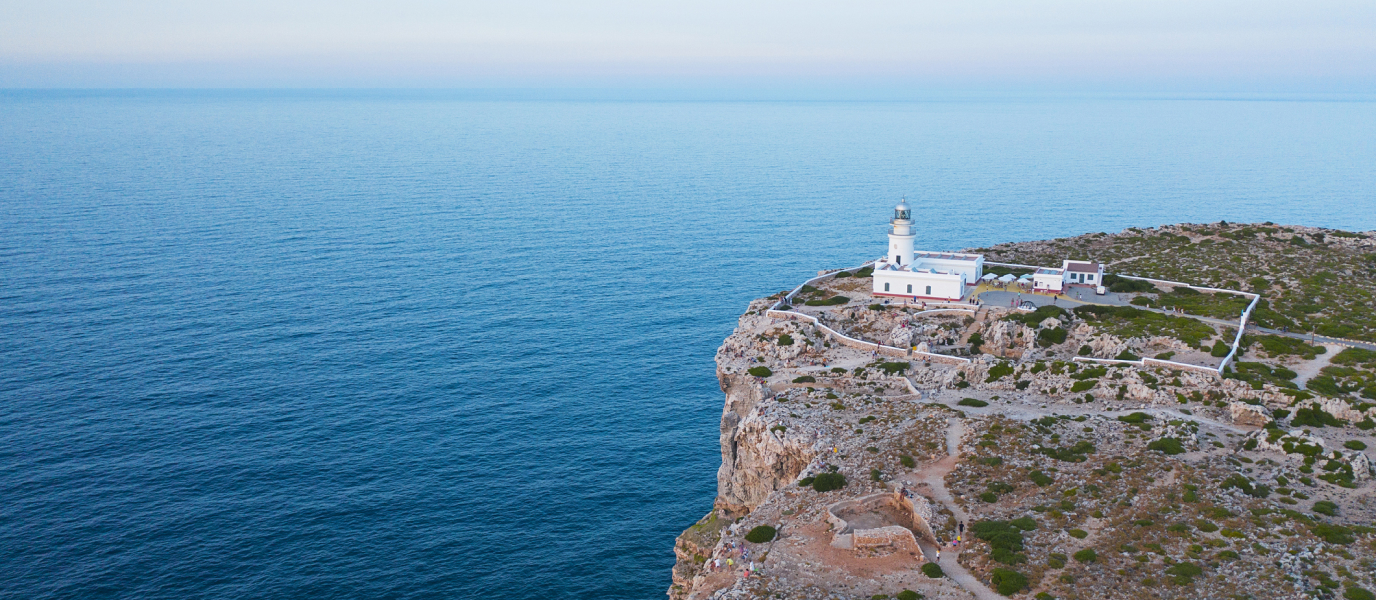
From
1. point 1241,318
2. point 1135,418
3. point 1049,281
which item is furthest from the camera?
point 1049,281

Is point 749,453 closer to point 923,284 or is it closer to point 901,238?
point 923,284

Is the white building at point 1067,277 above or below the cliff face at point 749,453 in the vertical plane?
above

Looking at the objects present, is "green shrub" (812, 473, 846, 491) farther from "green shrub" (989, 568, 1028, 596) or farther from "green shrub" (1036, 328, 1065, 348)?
"green shrub" (1036, 328, 1065, 348)

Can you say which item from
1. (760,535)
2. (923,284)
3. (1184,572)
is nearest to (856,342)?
(923,284)

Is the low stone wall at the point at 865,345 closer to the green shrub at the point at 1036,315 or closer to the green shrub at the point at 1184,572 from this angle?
the green shrub at the point at 1036,315

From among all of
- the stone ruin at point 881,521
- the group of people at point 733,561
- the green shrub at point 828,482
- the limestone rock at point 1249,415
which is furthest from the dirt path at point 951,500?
the limestone rock at point 1249,415

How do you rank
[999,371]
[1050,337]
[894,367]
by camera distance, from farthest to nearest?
[1050,337] < [894,367] < [999,371]
